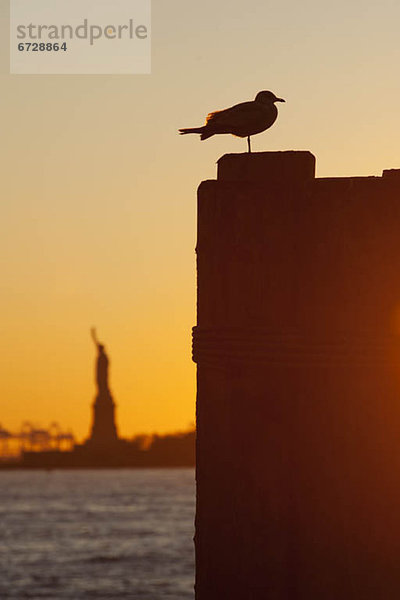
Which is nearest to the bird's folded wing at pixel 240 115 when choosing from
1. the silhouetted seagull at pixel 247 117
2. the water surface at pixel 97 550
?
the silhouetted seagull at pixel 247 117

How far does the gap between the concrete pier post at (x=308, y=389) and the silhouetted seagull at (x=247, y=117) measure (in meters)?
1.26

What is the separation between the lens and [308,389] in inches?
143

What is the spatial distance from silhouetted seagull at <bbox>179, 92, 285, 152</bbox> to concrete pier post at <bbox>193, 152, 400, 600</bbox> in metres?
1.26

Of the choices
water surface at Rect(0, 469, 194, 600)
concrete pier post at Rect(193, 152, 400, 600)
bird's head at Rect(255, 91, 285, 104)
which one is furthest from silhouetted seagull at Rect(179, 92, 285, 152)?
water surface at Rect(0, 469, 194, 600)

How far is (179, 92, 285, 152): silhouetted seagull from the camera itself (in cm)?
511

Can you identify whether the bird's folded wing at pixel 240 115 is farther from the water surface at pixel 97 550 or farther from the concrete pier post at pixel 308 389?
the water surface at pixel 97 550

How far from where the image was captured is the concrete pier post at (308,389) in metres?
3.59

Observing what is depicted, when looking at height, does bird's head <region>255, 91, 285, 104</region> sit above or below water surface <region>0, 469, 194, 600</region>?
above

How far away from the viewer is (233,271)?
12.5 ft

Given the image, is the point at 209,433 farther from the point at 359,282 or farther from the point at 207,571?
the point at 359,282

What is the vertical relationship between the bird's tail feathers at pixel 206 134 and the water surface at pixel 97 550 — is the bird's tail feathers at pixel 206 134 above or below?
above

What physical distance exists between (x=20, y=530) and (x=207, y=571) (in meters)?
152

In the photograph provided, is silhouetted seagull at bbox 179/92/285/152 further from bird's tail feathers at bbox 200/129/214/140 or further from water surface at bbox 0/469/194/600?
water surface at bbox 0/469/194/600

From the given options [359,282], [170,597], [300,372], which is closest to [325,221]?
[359,282]
